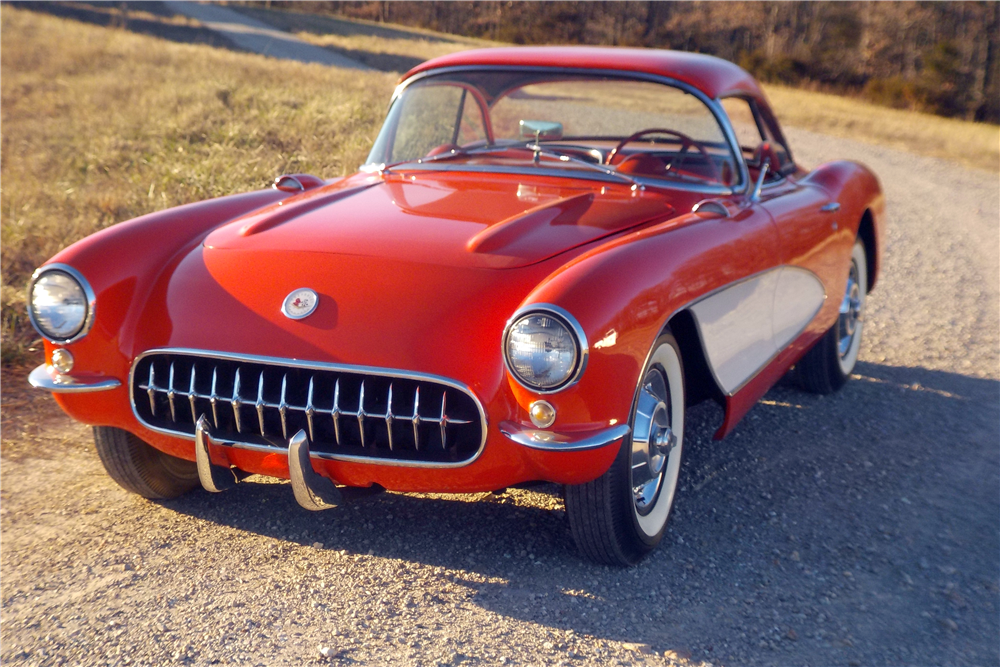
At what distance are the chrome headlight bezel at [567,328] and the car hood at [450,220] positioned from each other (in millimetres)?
349

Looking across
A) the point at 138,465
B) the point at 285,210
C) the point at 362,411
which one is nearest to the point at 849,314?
the point at 285,210

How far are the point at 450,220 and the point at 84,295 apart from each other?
3.86 feet

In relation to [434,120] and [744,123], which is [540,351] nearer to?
[434,120]

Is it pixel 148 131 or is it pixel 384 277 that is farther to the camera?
pixel 148 131

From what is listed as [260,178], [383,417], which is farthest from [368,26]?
[383,417]

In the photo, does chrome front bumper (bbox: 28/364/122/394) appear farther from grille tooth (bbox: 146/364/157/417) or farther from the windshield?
the windshield

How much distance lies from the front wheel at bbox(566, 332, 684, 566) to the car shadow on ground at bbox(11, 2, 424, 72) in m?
19.9

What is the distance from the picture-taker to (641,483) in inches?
113

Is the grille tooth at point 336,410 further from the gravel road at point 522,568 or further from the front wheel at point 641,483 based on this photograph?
the front wheel at point 641,483

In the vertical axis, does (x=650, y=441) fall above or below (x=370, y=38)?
below

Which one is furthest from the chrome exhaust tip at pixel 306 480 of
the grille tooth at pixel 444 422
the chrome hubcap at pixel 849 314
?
the chrome hubcap at pixel 849 314

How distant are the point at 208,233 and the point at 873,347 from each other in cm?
389

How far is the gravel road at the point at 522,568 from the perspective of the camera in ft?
7.88

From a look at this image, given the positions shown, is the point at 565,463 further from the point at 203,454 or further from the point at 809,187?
the point at 809,187
